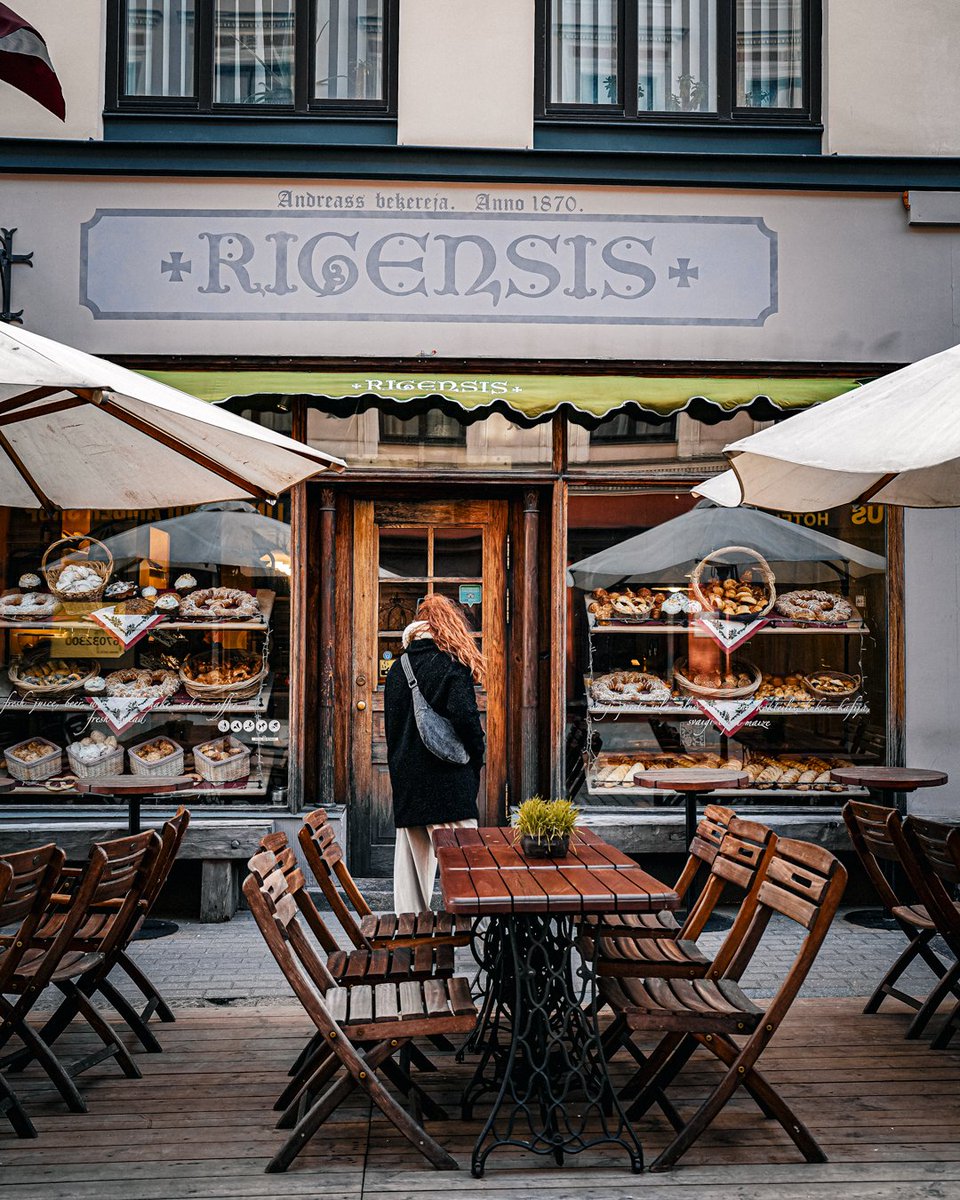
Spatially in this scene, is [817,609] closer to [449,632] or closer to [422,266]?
[449,632]

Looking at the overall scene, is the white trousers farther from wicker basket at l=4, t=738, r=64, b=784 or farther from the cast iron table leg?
wicker basket at l=4, t=738, r=64, b=784

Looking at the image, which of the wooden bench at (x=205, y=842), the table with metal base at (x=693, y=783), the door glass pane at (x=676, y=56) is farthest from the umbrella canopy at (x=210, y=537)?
the door glass pane at (x=676, y=56)

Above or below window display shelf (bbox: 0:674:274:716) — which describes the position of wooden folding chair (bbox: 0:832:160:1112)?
below

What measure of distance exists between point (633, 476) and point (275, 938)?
4.93 m

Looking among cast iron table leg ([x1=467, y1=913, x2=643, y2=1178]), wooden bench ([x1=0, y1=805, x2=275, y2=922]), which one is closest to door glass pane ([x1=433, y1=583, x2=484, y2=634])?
wooden bench ([x1=0, y1=805, x2=275, y2=922])

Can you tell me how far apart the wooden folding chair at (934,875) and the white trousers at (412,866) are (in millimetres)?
2350

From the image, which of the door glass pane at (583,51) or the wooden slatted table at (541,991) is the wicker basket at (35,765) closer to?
the wooden slatted table at (541,991)

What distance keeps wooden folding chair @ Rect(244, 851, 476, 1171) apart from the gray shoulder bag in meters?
1.97

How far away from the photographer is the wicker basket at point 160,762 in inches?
308

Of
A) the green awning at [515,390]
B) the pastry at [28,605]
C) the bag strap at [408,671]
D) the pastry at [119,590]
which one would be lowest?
the bag strap at [408,671]

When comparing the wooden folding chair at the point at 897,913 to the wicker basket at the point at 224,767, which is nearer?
the wooden folding chair at the point at 897,913

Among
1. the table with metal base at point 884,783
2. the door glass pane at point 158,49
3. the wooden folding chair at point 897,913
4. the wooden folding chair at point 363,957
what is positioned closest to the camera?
the wooden folding chair at point 363,957

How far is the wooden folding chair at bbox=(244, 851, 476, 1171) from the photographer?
3.76m

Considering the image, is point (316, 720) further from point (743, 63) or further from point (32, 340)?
point (743, 63)
